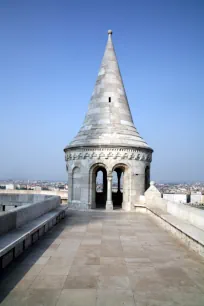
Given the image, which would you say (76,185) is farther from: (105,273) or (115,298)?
(115,298)

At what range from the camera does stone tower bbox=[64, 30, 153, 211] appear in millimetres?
13930

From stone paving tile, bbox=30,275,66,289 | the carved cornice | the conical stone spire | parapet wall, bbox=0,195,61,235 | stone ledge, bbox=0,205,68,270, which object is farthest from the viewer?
the conical stone spire

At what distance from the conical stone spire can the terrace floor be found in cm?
791

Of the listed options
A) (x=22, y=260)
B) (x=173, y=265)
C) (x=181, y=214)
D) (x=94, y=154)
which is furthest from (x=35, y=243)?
(x=94, y=154)

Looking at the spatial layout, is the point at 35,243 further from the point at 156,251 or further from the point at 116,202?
the point at 116,202

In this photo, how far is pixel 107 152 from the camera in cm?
1384

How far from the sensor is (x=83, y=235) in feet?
23.4

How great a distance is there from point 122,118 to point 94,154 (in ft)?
9.46

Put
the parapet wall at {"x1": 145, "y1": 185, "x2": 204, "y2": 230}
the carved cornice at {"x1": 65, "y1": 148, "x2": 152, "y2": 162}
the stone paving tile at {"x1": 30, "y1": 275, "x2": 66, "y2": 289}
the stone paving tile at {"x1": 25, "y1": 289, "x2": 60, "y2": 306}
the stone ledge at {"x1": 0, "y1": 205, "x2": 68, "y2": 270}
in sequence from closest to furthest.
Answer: the stone paving tile at {"x1": 25, "y1": 289, "x2": 60, "y2": 306} → the stone paving tile at {"x1": 30, "y1": 275, "x2": 66, "y2": 289} → the stone ledge at {"x1": 0, "y1": 205, "x2": 68, "y2": 270} → the parapet wall at {"x1": 145, "y1": 185, "x2": 204, "y2": 230} → the carved cornice at {"x1": 65, "y1": 148, "x2": 152, "y2": 162}

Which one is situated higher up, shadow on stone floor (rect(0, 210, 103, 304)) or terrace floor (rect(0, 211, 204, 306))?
shadow on stone floor (rect(0, 210, 103, 304))

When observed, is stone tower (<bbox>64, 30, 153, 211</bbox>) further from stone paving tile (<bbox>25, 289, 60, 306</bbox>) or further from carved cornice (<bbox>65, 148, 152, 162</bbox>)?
stone paving tile (<bbox>25, 289, 60, 306</bbox>)

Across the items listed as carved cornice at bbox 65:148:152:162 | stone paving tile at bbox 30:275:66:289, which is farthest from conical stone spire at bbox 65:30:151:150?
stone paving tile at bbox 30:275:66:289

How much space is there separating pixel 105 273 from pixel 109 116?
37.6 feet

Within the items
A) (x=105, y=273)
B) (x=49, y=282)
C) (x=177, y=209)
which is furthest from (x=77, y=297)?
(x=177, y=209)
